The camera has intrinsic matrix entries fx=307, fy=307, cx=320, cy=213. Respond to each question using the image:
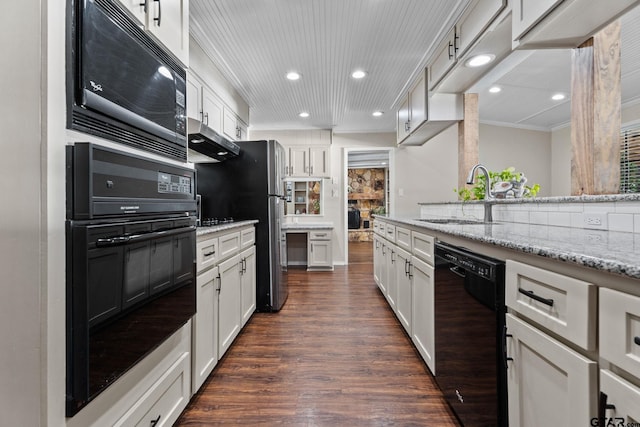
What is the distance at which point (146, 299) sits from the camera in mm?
1076

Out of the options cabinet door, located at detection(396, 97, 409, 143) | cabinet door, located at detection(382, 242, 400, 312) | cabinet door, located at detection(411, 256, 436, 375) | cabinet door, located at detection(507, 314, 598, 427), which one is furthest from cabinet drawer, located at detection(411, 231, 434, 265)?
cabinet door, located at detection(396, 97, 409, 143)

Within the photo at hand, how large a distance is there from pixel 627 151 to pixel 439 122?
10.9 feet

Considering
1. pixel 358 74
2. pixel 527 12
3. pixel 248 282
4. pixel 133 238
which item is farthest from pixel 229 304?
pixel 358 74

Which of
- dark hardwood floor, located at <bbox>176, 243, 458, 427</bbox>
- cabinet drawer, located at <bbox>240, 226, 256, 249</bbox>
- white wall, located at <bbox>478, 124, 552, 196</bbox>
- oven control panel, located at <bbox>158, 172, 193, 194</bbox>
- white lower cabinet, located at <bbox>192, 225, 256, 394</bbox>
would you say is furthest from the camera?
white wall, located at <bbox>478, 124, 552, 196</bbox>

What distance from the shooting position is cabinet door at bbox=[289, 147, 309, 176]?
537cm

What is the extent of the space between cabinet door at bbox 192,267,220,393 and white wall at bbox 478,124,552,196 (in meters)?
5.65

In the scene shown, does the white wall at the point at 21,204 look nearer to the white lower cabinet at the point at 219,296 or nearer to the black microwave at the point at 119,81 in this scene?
the black microwave at the point at 119,81

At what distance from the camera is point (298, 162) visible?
5.38 metres

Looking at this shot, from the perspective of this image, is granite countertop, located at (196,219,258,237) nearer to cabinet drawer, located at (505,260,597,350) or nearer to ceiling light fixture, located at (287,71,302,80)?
cabinet drawer, located at (505,260,597,350)

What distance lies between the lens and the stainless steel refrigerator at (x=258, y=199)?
9.70 ft

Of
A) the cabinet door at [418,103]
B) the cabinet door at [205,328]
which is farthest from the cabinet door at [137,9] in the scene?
the cabinet door at [418,103]

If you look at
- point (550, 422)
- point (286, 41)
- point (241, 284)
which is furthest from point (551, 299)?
point (286, 41)

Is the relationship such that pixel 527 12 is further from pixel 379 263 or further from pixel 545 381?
pixel 379 263

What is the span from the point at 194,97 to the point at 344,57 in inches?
Result: 55.3
